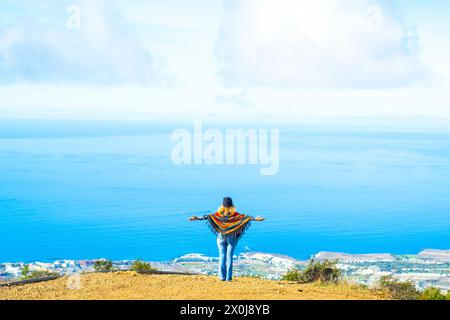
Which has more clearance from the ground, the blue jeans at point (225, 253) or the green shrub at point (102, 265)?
the green shrub at point (102, 265)

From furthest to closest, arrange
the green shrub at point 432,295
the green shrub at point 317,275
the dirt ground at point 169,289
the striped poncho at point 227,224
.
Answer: the green shrub at point 317,275
the green shrub at point 432,295
the striped poncho at point 227,224
the dirt ground at point 169,289

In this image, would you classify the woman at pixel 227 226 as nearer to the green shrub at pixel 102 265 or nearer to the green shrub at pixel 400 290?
the green shrub at pixel 400 290

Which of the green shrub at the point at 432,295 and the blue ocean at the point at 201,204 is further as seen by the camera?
the blue ocean at the point at 201,204

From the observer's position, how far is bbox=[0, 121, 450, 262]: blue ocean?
44.2 meters

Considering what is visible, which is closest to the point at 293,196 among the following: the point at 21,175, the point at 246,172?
the point at 246,172

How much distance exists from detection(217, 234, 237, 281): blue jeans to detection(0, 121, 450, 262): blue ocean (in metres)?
31.9

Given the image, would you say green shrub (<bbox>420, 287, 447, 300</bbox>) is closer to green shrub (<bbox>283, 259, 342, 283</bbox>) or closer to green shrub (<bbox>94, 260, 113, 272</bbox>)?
green shrub (<bbox>283, 259, 342, 283</bbox>)

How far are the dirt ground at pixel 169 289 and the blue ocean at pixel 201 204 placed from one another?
3158cm

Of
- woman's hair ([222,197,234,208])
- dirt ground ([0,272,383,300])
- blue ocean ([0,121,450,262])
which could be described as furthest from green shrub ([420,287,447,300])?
blue ocean ([0,121,450,262])

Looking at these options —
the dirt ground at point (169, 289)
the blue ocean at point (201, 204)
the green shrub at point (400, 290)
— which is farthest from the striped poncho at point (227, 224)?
the blue ocean at point (201, 204)

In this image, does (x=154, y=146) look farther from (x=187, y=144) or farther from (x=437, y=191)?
(x=437, y=191)

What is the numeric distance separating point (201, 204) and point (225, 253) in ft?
146

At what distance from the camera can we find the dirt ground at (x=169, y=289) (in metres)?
8.20

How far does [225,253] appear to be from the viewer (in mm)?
8930
